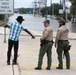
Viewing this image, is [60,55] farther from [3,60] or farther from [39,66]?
[3,60]

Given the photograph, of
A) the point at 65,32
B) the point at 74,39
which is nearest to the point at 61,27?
the point at 65,32

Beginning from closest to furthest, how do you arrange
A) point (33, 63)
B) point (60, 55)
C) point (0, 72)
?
point (0, 72) < point (60, 55) < point (33, 63)

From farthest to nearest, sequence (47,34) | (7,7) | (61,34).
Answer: (7,7) < (61,34) < (47,34)

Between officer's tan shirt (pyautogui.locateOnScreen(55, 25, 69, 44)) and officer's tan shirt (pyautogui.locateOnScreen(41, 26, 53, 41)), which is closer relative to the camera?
officer's tan shirt (pyautogui.locateOnScreen(41, 26, 53, 41))

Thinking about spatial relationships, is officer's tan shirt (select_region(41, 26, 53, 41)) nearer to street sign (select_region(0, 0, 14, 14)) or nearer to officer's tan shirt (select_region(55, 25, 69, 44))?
officer's tan shirt (select_region(55, 25, 69, 44))

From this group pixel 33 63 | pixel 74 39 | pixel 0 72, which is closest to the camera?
pixel 0 72

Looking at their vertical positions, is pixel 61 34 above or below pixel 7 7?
below

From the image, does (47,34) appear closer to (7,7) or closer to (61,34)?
(61,34)

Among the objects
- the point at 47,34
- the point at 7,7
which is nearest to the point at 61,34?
the point at 47,34

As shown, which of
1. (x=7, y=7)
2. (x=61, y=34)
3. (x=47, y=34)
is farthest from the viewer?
(x=7, y=7)

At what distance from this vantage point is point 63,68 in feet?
39.2

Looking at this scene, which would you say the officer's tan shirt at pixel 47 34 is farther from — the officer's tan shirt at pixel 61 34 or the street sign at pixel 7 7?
the street sign at pixel 7 7

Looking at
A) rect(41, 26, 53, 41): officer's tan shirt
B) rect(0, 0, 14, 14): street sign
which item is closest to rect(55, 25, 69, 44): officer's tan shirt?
rect(41, 26, 53, 41): officer's tan shirt

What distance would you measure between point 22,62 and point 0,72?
230 centimetres
